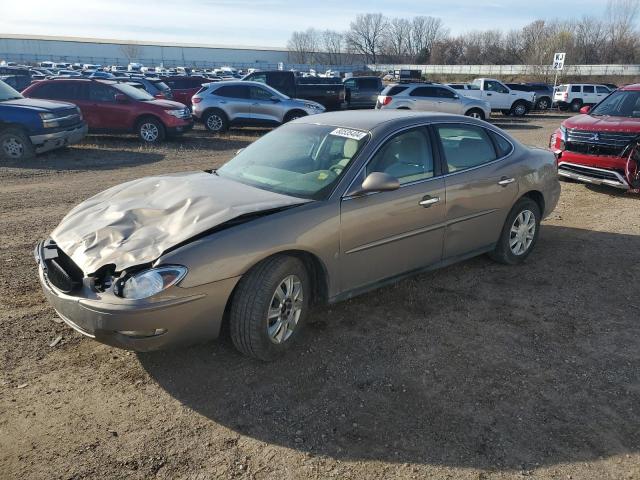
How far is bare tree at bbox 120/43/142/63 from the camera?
101m

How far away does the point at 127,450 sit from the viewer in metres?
2.72

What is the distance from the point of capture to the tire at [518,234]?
522cm

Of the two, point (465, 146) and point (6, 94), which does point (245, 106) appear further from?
point (465, 146)

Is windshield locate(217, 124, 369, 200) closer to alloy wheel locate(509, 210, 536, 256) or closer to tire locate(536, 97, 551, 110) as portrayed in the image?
alloy wheel locate(509, 210, 536, 256)

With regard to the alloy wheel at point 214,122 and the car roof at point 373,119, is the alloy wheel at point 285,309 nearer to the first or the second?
the car roof at point 373,119

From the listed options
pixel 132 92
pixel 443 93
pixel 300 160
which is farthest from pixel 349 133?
pixel 443 93

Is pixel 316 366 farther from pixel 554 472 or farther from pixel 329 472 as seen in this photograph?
pixel 554 472

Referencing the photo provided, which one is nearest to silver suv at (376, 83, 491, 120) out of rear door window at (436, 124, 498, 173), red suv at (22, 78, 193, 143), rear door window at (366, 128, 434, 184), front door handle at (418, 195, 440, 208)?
red suv at (22, 78, 193, 143)

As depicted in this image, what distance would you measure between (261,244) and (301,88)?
17745 mm

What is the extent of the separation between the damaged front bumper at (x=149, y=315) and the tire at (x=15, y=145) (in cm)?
909

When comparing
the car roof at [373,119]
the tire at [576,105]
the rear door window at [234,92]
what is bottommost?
the tire at [576,105]

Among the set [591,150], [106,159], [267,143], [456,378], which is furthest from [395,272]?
[106,159]

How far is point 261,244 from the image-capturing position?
3266 millimetres

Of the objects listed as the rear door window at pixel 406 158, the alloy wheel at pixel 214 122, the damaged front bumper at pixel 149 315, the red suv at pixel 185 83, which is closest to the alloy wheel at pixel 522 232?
the rear door window at pixel 406 158
